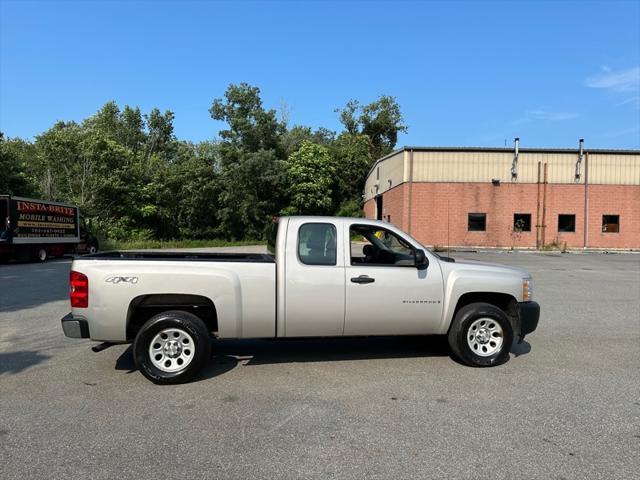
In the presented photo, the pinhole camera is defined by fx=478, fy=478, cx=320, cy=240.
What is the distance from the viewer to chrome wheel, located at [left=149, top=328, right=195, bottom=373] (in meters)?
5.17

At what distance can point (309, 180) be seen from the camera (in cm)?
4900

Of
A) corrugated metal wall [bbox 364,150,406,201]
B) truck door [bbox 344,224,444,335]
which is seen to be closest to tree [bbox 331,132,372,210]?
corrugated metal wall [bbox 364,150,406,201]

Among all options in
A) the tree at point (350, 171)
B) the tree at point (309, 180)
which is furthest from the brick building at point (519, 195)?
the tree at point (350, 171)

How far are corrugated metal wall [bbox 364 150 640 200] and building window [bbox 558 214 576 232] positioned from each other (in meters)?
2.46

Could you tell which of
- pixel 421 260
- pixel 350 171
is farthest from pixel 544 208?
pixel 421 260

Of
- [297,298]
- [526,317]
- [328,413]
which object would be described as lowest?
[328,413]

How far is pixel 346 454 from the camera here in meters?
3.58

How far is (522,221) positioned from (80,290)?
110 feet

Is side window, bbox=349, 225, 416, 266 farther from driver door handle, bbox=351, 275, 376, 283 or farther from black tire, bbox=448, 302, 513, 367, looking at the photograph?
black tire, bbox=448, 302, 513, 367

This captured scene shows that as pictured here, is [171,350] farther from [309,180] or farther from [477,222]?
[309,180]

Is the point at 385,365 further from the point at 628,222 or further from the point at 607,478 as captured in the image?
the point at 628,222

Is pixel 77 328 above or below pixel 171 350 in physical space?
above

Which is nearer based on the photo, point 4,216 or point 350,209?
point 4,216

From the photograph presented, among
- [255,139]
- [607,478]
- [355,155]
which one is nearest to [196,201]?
[255,139]
